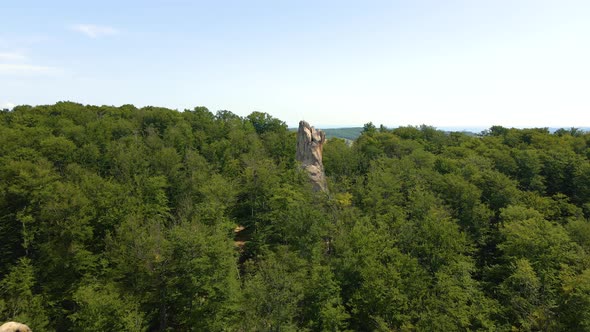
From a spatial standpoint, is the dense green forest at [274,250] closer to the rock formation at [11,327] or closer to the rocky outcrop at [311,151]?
the rocky outcrop at [311,151]

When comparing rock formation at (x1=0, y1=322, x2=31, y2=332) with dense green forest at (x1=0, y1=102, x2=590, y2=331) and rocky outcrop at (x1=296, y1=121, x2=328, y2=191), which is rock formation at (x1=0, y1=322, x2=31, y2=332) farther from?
rocky outcrop at (x1=296, y1=121, x2=328, y2=191)

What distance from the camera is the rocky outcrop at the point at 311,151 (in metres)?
52.4

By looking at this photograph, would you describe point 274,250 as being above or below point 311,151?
below

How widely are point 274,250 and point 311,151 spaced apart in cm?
2025

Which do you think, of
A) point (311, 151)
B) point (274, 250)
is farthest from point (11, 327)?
point (311, 151)

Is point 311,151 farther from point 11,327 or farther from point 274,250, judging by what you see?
point 11,327

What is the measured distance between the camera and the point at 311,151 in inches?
2117

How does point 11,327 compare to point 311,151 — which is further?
point 311,151

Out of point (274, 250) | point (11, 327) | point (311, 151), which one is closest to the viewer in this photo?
point (11, 327)

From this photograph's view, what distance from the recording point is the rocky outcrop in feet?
172

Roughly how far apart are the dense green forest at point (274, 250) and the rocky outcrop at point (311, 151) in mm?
3922

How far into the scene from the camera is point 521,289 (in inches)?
1184

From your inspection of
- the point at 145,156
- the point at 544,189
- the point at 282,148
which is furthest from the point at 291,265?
the point at 544,189

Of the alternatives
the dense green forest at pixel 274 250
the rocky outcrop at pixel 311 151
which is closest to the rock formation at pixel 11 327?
the dense green forest at pixel 274 250
